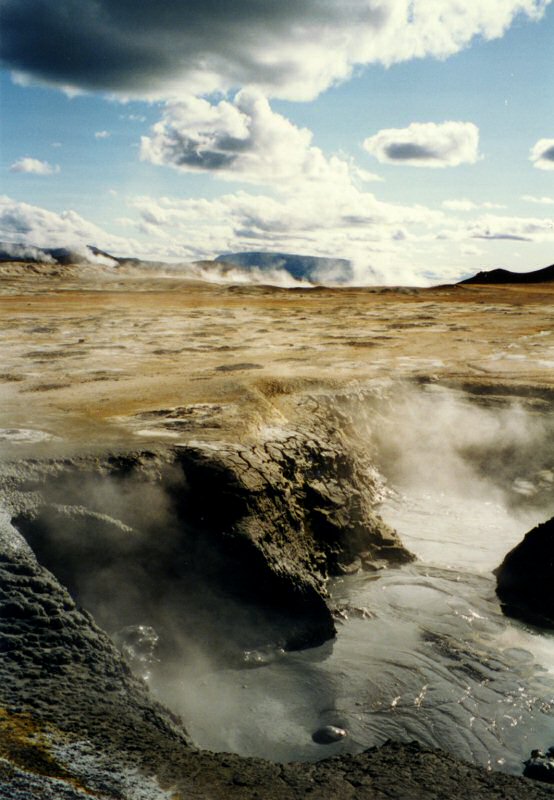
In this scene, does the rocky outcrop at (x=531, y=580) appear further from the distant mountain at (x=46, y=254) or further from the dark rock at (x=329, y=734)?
the distant mountain at (x=46, y=254)

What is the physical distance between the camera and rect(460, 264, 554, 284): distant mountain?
148ft

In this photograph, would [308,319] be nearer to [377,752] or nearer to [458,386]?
[458,386]

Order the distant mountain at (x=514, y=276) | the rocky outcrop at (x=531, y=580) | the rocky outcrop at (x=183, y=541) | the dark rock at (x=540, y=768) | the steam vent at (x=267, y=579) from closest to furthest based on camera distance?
the steam vent at (x=267, y=579) → the dark rock at (x=540, y=768) → the rocky outcrop at (x=183, y=541) → the rocky outcrop at (x=531, y=580) → the distant mountain at (x=514, y=276)

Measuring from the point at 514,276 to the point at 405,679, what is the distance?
4641 centimetres

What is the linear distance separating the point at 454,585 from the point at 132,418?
3462mm

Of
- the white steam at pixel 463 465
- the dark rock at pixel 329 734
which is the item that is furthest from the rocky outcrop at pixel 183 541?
the white steam at pixel 463 465

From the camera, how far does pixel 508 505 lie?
815 centimetres

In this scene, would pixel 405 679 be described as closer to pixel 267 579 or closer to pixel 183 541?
pixel 267 579

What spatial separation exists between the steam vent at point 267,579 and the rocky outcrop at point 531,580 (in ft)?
0.69

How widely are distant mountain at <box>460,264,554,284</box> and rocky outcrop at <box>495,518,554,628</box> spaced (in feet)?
139

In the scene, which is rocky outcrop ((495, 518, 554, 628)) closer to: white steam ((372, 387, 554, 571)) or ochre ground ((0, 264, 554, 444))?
white steam ((372, 387, 554, 571))

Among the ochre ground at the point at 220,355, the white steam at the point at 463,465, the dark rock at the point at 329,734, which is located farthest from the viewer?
the white steam at the point at 463,465

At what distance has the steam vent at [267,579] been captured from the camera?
277cm

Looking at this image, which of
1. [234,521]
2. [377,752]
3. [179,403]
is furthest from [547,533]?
[179,403]
